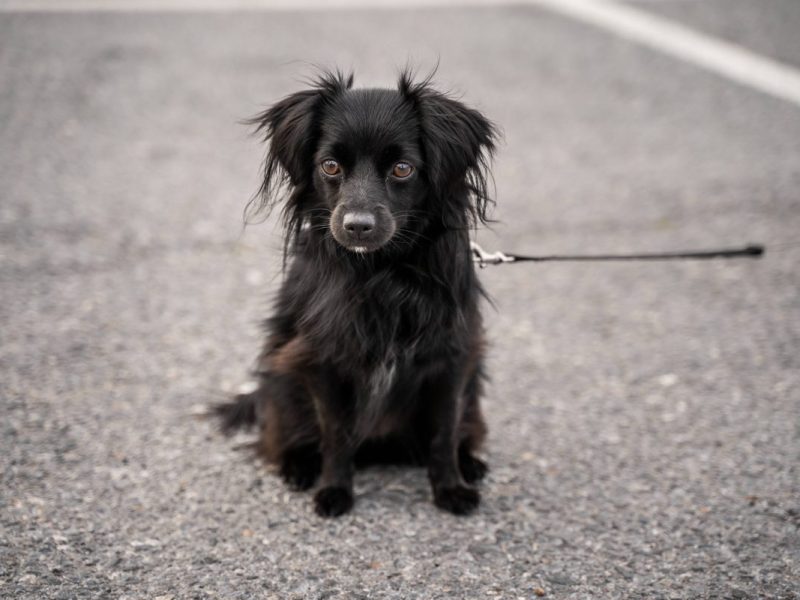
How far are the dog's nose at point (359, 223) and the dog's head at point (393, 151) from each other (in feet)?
0.25

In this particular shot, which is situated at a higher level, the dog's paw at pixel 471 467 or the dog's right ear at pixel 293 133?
the dog's right ear at pixel 293 133

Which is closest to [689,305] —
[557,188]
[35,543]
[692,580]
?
[557,188]

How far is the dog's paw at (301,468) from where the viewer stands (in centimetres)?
311

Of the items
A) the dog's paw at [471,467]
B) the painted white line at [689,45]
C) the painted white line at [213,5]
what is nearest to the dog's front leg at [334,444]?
the dog's paw at [471,467]

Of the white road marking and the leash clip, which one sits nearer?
the leash clip

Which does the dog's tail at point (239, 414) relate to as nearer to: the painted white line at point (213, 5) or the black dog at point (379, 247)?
the black dog at point (379, 247)

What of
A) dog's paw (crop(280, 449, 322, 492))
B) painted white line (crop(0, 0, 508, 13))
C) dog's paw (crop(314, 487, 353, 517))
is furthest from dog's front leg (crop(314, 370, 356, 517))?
painted white line (crop(0, 0, 508, 13))

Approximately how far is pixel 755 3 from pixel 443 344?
29.0 feet

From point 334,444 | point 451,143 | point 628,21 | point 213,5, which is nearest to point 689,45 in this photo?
point 628,21

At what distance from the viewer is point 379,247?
2.63 metres

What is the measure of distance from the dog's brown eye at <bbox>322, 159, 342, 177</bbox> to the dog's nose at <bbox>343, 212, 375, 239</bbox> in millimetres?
233

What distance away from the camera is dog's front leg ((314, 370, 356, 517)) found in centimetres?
285

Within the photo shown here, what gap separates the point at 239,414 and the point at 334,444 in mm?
673

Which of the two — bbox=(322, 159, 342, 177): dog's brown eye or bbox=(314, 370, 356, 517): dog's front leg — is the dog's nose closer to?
bbox=(322, 159, 342, 177): dog's brown eye
